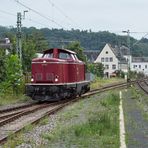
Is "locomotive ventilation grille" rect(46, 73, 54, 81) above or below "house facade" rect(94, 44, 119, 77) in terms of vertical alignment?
below

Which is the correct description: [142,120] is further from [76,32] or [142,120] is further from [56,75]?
[76,32]

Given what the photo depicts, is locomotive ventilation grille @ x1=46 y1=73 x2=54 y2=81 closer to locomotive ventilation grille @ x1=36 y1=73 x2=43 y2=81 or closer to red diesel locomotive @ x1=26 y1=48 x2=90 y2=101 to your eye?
red diesel locomotive @ x1=26 y1=48 x2=90 y2=101

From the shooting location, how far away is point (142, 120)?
64.5 ft

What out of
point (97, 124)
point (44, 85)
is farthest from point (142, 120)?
point (44, 85)

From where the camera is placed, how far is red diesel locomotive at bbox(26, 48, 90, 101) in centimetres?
3181

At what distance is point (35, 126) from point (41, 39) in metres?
117

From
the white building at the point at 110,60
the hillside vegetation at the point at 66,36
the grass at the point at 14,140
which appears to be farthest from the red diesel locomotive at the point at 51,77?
the white building at the point at 110,60

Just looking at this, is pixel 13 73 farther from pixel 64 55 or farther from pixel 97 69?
A: pixel 97 69

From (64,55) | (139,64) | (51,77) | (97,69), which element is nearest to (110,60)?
(139,64)

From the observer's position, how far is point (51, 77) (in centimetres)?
3241

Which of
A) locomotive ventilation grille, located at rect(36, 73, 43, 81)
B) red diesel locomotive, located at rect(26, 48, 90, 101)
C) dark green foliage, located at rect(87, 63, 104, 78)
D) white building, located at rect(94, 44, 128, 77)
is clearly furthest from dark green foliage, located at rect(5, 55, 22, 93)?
white building, located at rect(94, 44, 128, 77)

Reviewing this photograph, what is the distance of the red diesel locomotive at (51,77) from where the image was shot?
104 ft

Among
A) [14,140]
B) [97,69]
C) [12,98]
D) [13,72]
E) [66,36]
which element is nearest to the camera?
[14,140]

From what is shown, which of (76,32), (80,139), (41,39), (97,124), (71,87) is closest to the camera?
(80,139)
